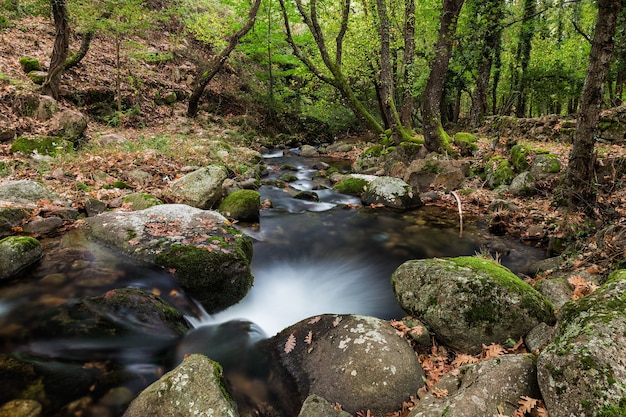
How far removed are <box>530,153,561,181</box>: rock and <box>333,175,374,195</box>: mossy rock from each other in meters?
4.34

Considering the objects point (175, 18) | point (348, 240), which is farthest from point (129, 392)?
point (175, 18)

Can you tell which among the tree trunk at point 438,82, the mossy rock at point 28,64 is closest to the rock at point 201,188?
the tree trunk at point 438,82

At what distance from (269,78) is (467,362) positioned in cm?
1920

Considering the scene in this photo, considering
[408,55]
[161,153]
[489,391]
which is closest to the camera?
[489,391]

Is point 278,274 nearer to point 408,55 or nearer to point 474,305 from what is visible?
point 474,305

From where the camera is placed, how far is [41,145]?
830 centimetres

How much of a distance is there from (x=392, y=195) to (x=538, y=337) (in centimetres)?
609

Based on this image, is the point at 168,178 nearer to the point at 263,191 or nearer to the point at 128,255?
the point at 263,191

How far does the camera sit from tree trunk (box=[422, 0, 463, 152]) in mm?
9688

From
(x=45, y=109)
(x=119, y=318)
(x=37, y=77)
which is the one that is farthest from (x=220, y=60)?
(x=119, y=318)

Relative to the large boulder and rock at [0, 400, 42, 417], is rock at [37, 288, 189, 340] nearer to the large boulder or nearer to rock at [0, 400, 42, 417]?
the large boulder

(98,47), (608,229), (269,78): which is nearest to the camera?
(608,229)

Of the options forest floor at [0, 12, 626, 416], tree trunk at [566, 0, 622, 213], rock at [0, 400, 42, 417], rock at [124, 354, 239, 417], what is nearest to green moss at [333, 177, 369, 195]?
forest floor at [0, 12, 626, 416]

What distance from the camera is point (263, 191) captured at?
10445 mm
